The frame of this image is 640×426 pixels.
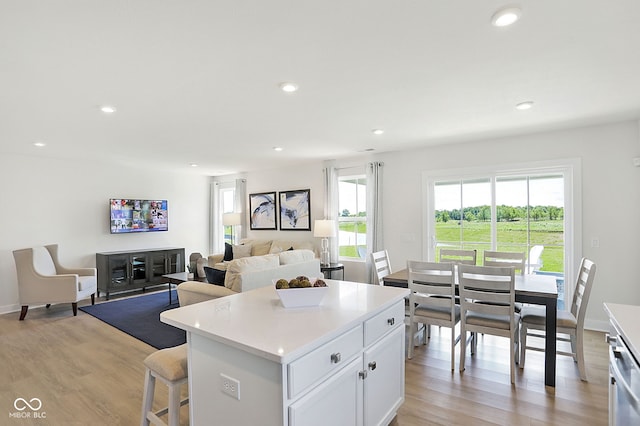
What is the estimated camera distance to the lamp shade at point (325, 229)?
5715 millimetres

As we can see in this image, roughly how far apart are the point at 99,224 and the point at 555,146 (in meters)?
7.42

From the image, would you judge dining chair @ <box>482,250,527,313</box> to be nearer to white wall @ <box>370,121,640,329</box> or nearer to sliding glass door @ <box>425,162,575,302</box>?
sliding glass door @ <box>425,162,575,302</box>

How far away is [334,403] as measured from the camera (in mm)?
1540

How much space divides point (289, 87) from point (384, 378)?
86.9 inches

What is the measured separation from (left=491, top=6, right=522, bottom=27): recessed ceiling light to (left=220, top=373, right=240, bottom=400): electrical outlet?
2192 millimetres

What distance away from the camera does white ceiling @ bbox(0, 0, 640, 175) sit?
1.72m

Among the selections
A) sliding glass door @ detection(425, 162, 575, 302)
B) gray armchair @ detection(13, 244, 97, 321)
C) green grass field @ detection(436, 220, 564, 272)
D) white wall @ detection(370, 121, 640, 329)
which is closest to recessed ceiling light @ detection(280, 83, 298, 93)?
sliding glass door @ detection(425, 162, 575, 302)

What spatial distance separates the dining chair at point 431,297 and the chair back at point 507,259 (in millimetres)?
1000

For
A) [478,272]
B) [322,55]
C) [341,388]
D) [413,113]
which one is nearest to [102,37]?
[322,55]

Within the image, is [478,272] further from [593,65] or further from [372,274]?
[372,274]

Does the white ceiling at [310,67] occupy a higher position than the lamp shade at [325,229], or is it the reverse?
the white ceiling at [310,67]

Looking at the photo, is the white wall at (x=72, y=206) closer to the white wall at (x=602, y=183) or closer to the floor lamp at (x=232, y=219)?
the floor lamp at (x=232, y=219)

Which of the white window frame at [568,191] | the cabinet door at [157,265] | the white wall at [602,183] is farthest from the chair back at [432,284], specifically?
the cabinet door at [157,265]

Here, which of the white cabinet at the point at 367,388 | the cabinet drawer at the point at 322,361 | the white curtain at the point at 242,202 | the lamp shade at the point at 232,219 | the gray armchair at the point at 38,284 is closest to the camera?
the cabinet drawer at the point at 322,361
